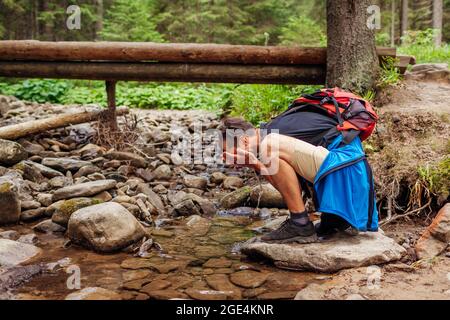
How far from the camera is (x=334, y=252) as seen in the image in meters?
3.61

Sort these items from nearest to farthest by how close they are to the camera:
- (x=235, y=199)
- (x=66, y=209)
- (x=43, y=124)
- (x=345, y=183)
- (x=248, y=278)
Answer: (x=248, y=278), (x=345, y=183), (x=66, y=209), (x=235, y=199), (x=43, y=124)

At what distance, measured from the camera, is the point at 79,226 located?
408cm

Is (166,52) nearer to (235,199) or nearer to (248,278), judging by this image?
(235,199)

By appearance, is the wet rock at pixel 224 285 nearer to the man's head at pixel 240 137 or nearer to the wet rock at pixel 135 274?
the wet rock at pixel 135 274

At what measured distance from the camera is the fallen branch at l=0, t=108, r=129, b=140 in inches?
279

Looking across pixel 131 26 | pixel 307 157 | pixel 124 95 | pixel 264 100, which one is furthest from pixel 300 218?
pixel 131 26

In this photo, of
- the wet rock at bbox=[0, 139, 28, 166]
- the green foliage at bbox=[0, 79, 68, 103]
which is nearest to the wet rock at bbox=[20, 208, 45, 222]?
the wet rock at bbox=[0, 139, 28, 166]

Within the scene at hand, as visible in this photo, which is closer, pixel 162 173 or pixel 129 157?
pixel 162 173

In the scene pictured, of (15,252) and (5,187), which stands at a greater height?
(5,187)

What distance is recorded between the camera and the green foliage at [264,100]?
25.9ft

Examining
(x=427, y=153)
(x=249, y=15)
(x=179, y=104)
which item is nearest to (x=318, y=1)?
(x=249, y=15)

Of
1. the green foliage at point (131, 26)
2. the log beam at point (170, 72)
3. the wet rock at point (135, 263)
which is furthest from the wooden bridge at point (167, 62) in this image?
the green foliage at point (131, 26)

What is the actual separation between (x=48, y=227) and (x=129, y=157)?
2.57 m

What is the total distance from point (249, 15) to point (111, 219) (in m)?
16.8
